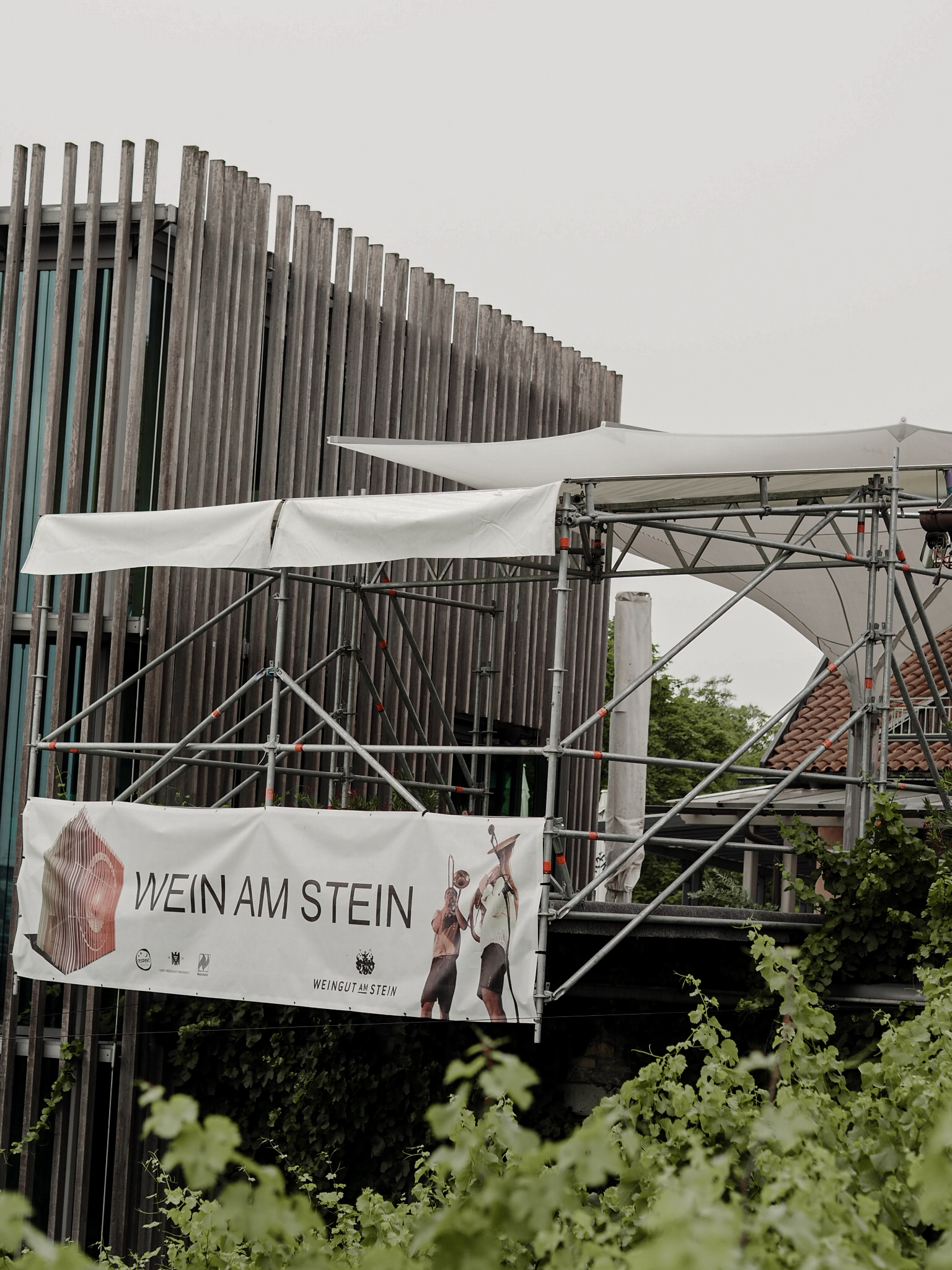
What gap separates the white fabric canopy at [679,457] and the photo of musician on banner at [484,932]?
3.15 meters

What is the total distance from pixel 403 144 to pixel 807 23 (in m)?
5.30

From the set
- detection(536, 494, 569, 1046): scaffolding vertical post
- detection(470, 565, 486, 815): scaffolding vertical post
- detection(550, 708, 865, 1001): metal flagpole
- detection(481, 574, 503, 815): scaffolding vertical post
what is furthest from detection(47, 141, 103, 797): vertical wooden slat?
detection(550, 708, 865, 1001): metal flagpole

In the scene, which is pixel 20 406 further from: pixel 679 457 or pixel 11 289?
pixel 679 457

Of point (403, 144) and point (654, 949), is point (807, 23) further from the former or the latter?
point (654, 949)

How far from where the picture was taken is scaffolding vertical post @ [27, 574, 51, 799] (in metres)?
10.3

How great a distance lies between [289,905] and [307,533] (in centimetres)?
223

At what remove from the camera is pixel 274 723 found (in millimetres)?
9398

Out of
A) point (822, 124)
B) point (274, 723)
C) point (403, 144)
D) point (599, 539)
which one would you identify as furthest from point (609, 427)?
point (822, 124)

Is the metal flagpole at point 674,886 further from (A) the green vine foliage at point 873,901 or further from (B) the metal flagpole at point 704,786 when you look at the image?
(A) the green vine foliage at point 873,901

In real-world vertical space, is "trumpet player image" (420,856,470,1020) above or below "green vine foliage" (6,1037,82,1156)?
above

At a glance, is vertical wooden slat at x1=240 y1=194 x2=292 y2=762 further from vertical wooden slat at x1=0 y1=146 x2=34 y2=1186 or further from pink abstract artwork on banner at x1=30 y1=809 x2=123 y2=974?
pink abstract artwork on banner at x1=30 y1=809 x2=123 y2=974

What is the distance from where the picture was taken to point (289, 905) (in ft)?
29.5

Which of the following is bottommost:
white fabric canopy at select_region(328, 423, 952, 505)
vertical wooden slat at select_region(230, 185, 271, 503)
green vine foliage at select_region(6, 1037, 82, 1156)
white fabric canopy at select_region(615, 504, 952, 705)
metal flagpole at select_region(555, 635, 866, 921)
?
green vine foliage at select_region(6, 1037, 82, 1156)

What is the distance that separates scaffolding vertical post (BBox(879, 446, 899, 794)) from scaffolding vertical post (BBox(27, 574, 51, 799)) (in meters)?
5.43
